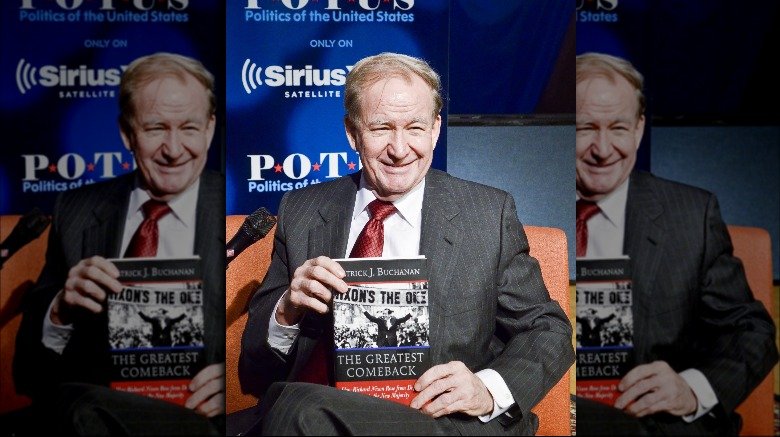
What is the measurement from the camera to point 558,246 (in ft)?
10.6

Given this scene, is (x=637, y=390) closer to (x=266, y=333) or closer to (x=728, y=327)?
(x=728, y=327)

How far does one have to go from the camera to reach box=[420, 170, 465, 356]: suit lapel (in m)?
3.11

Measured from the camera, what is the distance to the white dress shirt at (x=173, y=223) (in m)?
3.26

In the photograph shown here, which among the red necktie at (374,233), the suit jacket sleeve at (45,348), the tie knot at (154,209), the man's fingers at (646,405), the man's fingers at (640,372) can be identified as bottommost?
the man's fingers at (646,405)

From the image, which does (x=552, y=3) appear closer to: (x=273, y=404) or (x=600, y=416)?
(x=600, y=416)

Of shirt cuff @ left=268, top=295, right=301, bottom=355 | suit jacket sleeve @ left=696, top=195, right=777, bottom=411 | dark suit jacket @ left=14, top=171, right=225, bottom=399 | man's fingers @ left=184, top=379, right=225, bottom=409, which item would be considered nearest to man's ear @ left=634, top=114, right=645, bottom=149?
suit jacket sleeve @ left=696, top=195, right=777, bottom=411

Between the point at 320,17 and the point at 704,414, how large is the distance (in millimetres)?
2205

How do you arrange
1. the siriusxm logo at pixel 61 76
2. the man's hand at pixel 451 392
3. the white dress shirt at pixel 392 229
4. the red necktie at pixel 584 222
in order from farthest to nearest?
the red necktie at pixel 584 222
the siriusxm logo at pixel 61 76
the white dress shirt at pixel 392 229
the man's hand at pixel 451 392

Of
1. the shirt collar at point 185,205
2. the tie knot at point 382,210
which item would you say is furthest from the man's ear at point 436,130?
the shirt collar at point 185,205

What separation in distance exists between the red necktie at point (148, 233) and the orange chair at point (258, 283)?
285mm

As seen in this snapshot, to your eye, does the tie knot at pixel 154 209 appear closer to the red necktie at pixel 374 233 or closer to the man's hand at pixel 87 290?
the man's hand at pixel 87 290

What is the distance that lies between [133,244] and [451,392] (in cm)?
139

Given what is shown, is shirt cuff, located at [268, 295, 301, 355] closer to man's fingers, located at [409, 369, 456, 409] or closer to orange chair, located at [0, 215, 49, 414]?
man's fingers, located at [409, 369, 456, 409]

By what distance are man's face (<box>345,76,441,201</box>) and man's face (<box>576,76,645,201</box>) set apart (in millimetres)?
635
